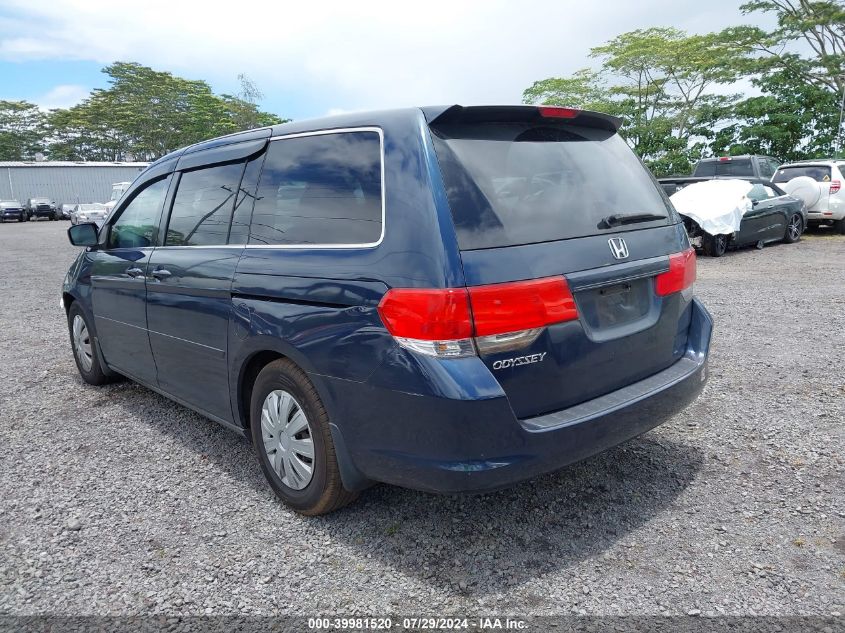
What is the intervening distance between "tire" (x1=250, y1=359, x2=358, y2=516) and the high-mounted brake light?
5.11ft

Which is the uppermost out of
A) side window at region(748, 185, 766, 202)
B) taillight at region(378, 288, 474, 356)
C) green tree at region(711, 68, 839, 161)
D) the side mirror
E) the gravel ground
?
green tree at region(711, 68, 839, 161)

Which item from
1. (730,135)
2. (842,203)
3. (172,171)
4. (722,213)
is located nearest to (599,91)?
(730,135)

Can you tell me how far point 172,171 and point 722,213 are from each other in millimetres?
10378

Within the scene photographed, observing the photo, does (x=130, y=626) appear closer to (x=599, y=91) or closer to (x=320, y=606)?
(x=320, y=606)

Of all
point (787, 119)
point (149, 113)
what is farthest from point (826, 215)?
point (149, 113)

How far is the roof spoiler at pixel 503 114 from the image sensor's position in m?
2.52

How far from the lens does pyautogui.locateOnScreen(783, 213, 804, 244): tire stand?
13.3 metres

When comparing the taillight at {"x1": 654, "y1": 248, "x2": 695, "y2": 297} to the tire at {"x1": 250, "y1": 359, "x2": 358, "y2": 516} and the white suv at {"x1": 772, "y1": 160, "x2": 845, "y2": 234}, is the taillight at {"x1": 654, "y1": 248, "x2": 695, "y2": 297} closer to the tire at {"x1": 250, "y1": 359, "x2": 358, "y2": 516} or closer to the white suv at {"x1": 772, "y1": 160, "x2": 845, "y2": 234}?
the tire at {"x1": 250, "y1": 359, "x2": 358, "y2": 516}

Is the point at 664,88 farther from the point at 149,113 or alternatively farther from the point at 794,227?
the point at 149,113

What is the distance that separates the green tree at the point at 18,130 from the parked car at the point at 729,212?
7284 centimetres

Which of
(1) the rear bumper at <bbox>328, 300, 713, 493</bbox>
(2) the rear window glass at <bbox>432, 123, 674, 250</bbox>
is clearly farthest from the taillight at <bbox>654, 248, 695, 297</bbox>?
(1) the rear bumper at <bbox>328, 300, 713, 493</bbox>

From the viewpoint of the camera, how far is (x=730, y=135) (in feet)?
89.7

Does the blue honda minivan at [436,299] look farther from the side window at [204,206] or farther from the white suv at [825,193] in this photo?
the white suv at [825,193]

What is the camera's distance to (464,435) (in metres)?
2.25
